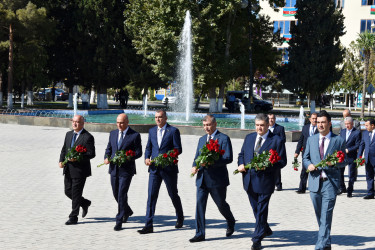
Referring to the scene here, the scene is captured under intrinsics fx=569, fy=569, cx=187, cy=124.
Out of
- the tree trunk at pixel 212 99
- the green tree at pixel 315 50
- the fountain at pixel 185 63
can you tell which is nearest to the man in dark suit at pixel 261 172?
the fountain at pixel 185 63

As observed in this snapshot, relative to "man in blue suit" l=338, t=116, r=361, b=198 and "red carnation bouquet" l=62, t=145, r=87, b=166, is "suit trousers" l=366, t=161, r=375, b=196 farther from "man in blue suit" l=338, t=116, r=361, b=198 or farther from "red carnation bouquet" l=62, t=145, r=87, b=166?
"red carnation bouquet" l=62, t=145, r=87, b=166

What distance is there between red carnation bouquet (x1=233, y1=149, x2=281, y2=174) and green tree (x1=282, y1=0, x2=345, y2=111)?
146 ft

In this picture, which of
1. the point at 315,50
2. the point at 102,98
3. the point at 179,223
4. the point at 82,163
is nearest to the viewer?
the point at 179,223

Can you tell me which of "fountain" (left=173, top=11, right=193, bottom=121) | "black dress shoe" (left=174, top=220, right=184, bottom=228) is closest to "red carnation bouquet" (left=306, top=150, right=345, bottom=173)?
"black dress shoe" (left=174, top=220, right=184, bottom=228)

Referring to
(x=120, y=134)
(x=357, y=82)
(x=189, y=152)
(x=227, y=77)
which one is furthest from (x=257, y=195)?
(x=357, y=82)

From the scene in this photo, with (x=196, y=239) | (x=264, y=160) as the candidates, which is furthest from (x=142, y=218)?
(x=264, y=160)

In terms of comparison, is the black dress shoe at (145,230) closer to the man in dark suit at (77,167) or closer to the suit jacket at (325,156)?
the man in dark suit at (77,167)

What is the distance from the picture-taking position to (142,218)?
29.7 ft

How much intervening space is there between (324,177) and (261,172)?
784mm

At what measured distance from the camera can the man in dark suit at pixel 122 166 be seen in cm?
826

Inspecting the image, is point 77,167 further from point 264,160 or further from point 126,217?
point 264,160

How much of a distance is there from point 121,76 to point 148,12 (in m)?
7.21

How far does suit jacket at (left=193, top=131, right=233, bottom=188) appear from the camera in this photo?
7500 millimetres

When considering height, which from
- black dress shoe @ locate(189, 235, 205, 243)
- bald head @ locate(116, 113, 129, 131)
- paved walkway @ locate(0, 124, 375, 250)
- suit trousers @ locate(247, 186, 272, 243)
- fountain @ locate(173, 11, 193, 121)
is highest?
fountain @ locate(173, 11, 193, 121)
